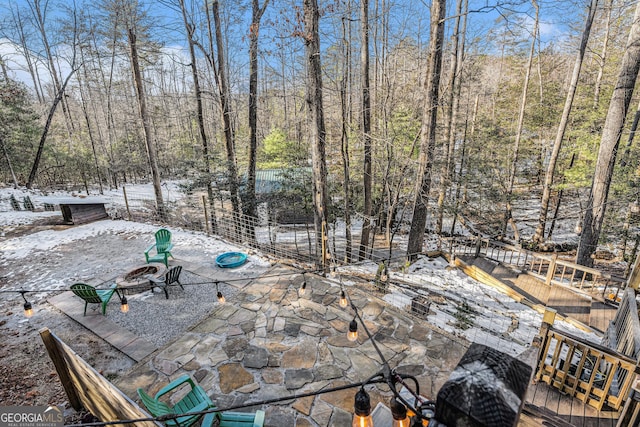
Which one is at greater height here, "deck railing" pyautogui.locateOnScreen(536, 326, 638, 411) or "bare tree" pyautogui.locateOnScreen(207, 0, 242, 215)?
"bare tree" pyautogui.locateOnScreen(207, 0, 242, 215)

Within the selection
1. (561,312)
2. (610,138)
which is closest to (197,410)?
(561,312)

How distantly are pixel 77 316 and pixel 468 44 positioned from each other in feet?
45.3

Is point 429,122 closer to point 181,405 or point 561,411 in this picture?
point 561,411

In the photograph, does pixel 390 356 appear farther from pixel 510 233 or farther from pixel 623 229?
pixel 510 233

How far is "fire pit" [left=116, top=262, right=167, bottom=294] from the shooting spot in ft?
17.2

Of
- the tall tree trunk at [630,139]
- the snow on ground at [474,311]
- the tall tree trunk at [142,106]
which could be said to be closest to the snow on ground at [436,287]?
the snow on ground at [474,311]

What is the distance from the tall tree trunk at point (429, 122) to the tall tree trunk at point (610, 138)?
3.74m

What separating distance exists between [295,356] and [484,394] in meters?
3.50

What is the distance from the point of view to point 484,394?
87cm

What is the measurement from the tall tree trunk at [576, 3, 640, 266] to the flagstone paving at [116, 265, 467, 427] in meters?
5.57

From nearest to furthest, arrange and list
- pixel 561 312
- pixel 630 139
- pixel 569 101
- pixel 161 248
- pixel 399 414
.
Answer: pixel 399 414, pixel 561 312, pixel 161 248, pixel 630 139, pixel 569 101

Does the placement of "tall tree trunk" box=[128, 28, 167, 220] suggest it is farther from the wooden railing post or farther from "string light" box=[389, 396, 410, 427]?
"string light" box=[389, 396, 410, 427]

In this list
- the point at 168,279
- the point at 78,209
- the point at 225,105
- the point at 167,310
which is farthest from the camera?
the point at 225,105

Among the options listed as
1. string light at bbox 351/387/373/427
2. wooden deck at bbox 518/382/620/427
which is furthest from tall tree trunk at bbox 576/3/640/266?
string light at bbox 351/387/373/427
